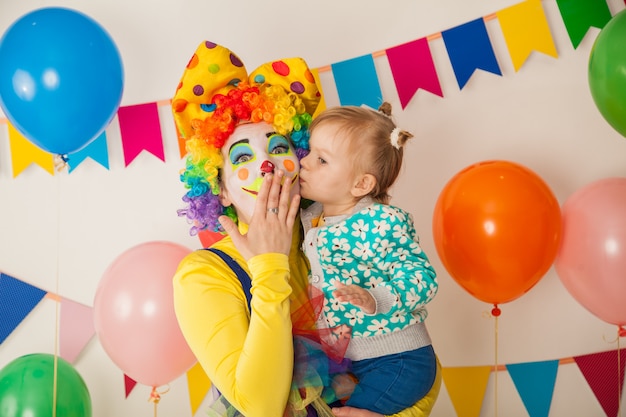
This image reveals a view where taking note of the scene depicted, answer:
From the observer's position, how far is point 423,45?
328 cm

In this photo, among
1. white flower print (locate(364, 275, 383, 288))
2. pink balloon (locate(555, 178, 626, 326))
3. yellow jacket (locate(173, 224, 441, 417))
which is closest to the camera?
yellow jacket (locate(173, 224, 441, 417))

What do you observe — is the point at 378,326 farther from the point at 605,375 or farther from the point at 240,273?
the point at 605,375

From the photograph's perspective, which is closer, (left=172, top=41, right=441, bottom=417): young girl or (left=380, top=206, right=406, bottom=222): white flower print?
Answer: (left=172, top=41, right=441, bottom=417): young girl

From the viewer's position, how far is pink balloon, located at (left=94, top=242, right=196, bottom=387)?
2564mm

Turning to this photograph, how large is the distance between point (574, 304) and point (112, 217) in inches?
81.0

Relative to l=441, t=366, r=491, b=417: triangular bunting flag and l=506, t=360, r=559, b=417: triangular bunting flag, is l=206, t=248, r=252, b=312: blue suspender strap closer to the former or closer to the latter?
l=441, t=366, r=491, b=417: triangular bunting flag

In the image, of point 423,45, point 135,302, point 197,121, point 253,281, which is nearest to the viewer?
point 253,281

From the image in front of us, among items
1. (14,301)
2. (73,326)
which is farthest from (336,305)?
(14,301)

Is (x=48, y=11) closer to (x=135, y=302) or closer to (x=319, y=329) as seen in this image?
(x=135, y=302)

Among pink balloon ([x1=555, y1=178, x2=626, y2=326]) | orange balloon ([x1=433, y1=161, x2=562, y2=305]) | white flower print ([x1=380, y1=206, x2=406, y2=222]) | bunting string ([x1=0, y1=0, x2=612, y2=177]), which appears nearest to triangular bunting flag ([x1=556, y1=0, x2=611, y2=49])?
bunting string ([x1=0, y1=0, x2=612, y2=177])

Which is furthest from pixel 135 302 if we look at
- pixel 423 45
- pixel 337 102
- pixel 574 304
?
pixel 574 304

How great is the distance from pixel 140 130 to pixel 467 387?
182 centimetres

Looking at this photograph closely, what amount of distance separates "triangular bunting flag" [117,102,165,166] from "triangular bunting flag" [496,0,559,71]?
5.05 feet

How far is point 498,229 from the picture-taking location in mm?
2520
